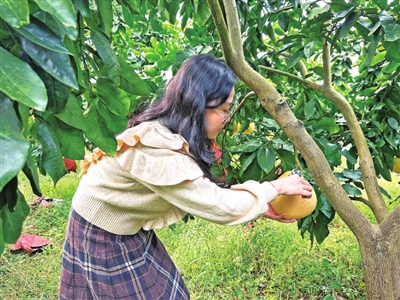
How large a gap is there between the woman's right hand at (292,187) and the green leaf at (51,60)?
0.77 meters

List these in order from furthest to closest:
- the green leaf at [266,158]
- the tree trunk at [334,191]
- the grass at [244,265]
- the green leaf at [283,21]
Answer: the grass at [244,265] < the green leaf at [283,21] < the green leaf at [266,158] < the tree trunk at [334,191]

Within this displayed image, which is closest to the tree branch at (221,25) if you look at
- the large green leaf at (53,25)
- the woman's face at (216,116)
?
the woman's face at (216,116)

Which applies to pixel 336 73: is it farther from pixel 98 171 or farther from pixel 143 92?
pixel 143 92

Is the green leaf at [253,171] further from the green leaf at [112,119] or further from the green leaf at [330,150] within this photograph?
the green leaf at [112,119]

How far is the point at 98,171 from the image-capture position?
47.4 inches

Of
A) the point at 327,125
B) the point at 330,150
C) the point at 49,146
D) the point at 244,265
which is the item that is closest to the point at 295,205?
the point at 330,150

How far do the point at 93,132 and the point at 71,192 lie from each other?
3.49 m

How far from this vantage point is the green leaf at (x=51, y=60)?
43 centimetres

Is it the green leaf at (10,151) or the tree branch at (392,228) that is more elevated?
the green leaf at (10,151)

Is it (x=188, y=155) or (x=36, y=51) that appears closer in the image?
(x=36, y=51)

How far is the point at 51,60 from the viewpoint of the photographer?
439mm

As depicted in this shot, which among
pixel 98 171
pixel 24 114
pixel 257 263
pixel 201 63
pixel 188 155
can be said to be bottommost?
pixel 257 263

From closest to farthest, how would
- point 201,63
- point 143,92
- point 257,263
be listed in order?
point 143,92
point 201,63
point 257,263

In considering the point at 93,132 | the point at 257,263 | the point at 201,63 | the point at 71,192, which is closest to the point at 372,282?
the point at 201,63
